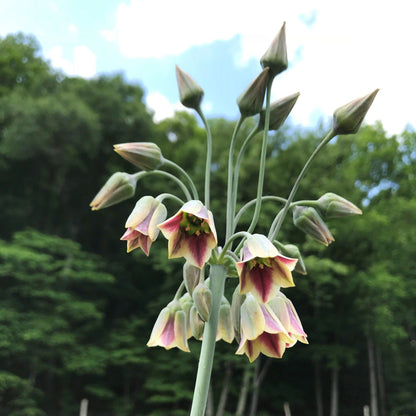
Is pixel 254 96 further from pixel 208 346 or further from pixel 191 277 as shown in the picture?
pixel 208 346

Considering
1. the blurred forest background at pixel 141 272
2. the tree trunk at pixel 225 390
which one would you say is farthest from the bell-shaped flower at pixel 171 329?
the tree trunk at pixel 225 390

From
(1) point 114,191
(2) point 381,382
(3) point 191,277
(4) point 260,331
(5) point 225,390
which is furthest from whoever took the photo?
(2) point 381,382

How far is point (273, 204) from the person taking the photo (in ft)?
40.5

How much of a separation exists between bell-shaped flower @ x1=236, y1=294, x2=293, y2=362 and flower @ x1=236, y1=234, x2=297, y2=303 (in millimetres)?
49

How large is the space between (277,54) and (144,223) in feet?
1.91

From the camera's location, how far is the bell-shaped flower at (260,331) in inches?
43.9

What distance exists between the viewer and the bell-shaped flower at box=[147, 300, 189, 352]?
4.13ft

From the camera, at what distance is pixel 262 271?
1.11 metres

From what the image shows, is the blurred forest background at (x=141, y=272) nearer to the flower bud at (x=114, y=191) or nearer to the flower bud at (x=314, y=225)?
the flower bud at (x=114, y=191)

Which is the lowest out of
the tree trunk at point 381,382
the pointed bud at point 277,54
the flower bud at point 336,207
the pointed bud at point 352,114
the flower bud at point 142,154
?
the flower bud at point 336,207

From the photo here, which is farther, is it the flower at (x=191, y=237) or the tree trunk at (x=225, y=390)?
the tree trunk at (x=225, y=390)

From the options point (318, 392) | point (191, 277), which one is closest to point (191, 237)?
point (191, 277)

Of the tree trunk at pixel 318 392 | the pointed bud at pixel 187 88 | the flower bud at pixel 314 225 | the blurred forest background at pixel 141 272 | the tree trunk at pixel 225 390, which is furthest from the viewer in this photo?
the tree trunk at pixel 318 392

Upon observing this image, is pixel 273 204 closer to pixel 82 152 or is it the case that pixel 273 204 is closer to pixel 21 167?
pixel 82 152
